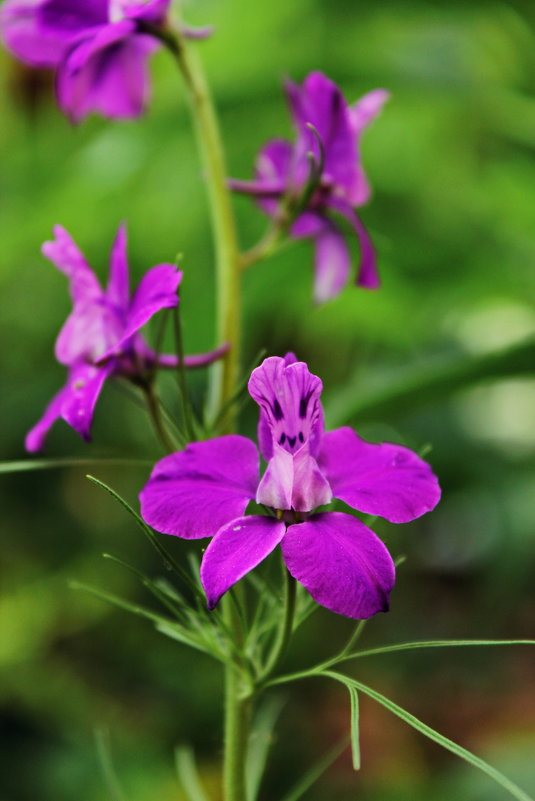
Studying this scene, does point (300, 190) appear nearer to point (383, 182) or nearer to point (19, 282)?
point (383, 182)

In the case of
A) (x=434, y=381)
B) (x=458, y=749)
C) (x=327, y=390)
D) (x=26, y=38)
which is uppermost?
(x=26, y=38)

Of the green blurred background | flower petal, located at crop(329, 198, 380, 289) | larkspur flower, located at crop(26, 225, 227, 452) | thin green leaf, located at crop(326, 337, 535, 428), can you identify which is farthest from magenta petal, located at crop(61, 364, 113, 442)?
the green blurred background

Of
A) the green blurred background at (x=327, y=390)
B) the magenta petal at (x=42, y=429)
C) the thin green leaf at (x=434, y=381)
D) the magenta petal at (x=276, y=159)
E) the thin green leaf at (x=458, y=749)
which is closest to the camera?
the thin green leaf at (x=458, y=749)

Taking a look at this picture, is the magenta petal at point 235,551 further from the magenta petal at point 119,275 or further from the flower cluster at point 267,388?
the magenta petal at point 119,275

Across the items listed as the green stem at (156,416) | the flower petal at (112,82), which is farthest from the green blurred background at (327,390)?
the green stem at (156,416)

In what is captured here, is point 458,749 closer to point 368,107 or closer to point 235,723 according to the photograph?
point 235,723

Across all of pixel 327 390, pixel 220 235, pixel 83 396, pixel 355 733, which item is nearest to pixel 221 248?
pixel 220 235

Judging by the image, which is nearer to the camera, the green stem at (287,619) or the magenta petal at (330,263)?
the green stem at (287,619)

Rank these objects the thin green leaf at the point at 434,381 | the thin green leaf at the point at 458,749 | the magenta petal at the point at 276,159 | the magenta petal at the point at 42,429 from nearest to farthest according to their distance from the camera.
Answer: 1. the thin green leaf at the point at 458,749
2. the magenta petal at the point at 42,429
3. the magenta petal at the point at 276,159
4. the thin green leaf at the point at 434,381
